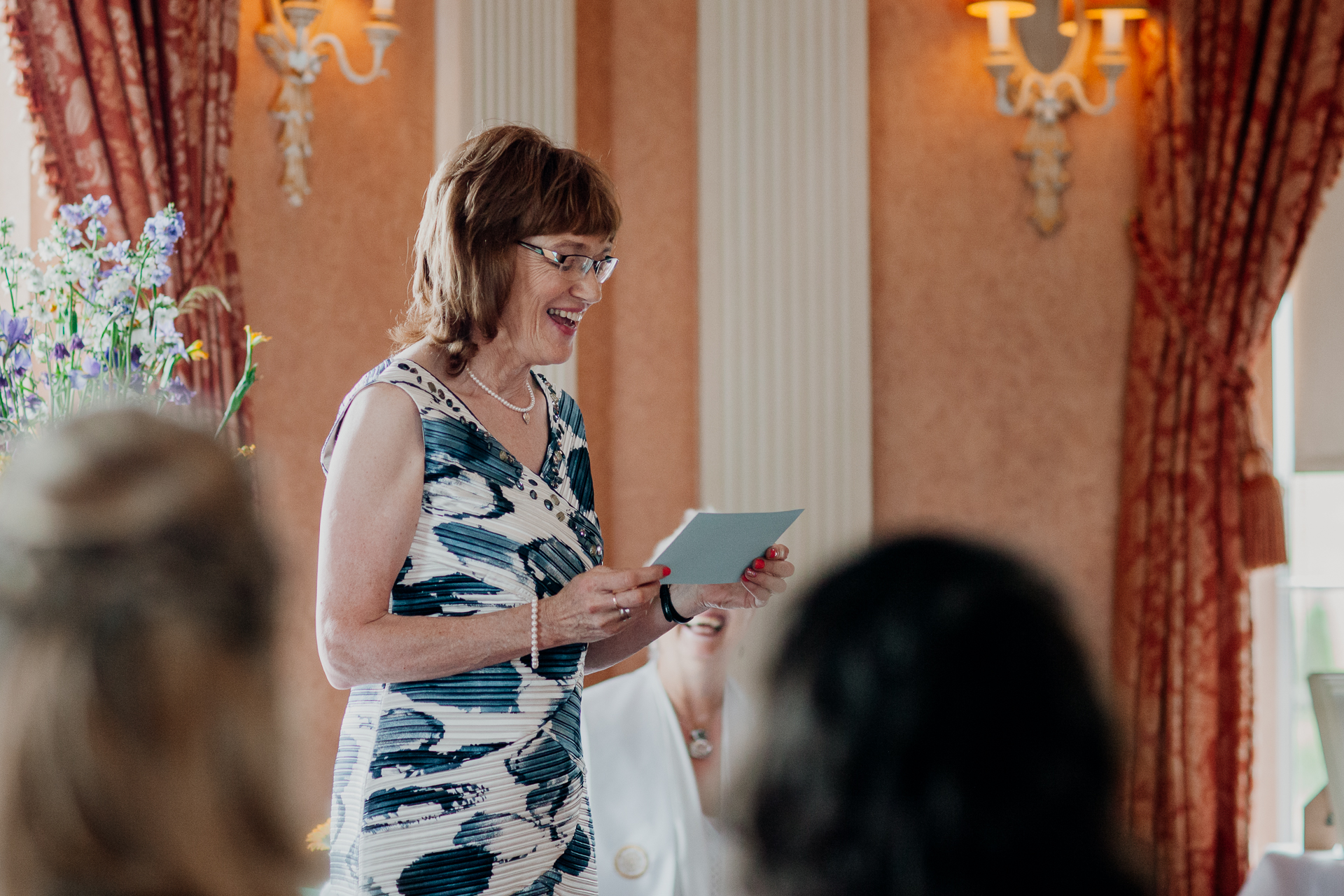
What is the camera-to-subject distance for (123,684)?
65 cm

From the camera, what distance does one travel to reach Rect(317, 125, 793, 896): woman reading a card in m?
1.64

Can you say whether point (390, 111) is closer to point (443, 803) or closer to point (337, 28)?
point (337, 28)

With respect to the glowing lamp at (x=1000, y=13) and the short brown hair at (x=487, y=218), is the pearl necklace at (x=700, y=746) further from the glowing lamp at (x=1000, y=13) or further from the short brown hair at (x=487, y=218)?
the glowing lamp at (x=1000, y=13)

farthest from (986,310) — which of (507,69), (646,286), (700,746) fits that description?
(700,746)

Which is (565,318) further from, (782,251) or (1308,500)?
(1308,500)

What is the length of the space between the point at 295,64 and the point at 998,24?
2.14 metres

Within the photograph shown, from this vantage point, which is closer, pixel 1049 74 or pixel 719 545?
pixel 719 545

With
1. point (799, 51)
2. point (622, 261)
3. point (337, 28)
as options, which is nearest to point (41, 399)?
point (337, 28)

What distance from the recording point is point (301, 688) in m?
3.62

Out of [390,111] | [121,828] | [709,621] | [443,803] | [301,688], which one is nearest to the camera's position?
[121,828]

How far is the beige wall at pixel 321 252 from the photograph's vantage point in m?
3.54

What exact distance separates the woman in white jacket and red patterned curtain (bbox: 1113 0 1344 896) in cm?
157

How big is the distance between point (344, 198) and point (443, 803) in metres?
2.49

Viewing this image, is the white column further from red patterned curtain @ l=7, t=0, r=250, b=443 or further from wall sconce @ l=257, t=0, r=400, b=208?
red patterned curtain @ l=7, t=0, r=250, b=443
